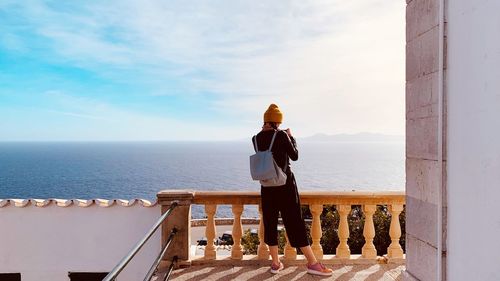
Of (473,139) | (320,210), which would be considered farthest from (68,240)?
(473,139)

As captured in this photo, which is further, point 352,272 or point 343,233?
point 343,233

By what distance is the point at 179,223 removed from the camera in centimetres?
477

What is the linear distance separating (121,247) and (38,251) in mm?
1408

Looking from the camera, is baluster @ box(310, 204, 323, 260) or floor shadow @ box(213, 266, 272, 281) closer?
floor shadow @ box(213, 266, 272, 281)

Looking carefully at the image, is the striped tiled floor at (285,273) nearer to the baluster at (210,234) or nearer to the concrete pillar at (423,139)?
the baluster at (210,234)

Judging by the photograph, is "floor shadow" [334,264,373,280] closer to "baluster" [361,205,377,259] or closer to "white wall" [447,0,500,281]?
"baluster" [361,205,377,259]

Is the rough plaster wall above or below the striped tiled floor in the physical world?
above

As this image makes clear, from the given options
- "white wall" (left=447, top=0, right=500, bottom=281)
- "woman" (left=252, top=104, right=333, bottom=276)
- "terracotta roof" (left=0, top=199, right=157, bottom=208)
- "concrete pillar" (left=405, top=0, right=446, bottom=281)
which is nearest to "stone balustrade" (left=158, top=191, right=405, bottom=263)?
"woman" (left=252, top=104, right=333, bottom=276)

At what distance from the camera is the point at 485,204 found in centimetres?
211

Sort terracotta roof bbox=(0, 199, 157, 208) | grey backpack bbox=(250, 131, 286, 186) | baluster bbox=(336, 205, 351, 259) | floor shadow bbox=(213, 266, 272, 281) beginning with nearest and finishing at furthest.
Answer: grey backpack bbox=(250, 131, 286, 186) → floor shadow bbox=(213, 266, 272, 281) → baluster bbox=(336, 205, 351, 259) → terracotta roof bbox=(0, 199, 157, 208)

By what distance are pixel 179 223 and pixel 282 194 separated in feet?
4.56

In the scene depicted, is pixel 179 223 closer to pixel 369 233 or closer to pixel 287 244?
pixel 287 244

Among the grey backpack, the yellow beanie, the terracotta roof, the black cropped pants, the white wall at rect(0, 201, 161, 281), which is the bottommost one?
the white wall at rect(0, 201, 161, 281)

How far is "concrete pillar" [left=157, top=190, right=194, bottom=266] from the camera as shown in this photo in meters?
4.73
